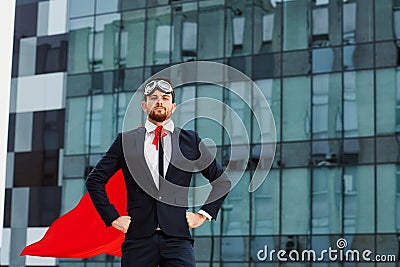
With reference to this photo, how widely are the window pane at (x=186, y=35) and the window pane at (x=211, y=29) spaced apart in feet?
0.37

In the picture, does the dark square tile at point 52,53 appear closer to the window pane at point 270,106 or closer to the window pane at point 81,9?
the window pane at point 81,9

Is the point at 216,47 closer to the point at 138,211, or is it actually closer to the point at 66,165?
the point at 66,165

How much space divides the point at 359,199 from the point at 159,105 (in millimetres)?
10201

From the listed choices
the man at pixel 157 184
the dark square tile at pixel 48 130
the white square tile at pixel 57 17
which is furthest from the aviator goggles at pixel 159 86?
the white square tile at pixel 57 17

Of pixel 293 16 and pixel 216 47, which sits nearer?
pixel 293 16

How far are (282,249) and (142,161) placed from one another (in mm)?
10511

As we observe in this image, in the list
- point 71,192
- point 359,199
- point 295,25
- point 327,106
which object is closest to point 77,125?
point 71,192

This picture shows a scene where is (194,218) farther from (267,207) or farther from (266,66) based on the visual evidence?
(266,66)

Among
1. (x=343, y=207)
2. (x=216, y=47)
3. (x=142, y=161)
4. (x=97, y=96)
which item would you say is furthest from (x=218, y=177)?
(x=97, y=96)

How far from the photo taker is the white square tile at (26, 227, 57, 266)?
16312mm

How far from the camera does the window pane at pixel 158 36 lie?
1572 centimetres

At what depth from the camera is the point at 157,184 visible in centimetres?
380

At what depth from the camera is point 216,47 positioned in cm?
1534

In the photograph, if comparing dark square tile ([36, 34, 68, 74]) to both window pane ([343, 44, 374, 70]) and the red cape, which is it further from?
the red cape
